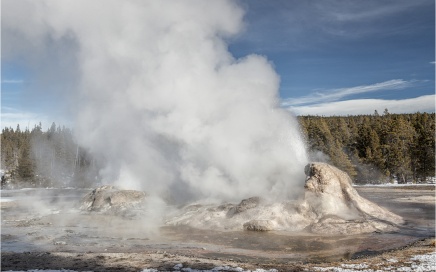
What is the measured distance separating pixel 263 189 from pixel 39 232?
1124cm

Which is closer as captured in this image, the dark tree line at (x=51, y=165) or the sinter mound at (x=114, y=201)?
the sinter mound at (x=114, y=201)

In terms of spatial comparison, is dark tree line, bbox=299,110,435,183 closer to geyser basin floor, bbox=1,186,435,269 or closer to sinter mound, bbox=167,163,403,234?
geyser basin floor, bbox=1,186,435,269

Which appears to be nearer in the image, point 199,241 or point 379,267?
point 379,267

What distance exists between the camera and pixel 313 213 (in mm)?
17531

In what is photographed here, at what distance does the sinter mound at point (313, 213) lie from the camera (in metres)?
16.3

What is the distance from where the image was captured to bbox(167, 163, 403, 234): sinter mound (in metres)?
16.3

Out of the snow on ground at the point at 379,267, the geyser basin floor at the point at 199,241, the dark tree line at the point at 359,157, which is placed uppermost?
the dark tree line at the point at 359,157

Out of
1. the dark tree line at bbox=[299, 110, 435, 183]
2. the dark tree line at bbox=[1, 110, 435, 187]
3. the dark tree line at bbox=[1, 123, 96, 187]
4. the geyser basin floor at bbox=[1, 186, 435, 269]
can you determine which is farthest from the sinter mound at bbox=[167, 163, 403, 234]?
the dark tree line at bbox=[1, 123, 96, 187]

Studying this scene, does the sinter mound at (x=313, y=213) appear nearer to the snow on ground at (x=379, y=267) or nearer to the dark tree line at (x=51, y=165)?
the snow on ground at (x=379, y=267)

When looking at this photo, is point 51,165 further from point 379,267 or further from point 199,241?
point 379,267

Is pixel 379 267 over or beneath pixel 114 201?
beneath

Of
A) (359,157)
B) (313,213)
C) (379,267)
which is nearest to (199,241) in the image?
(313,213)

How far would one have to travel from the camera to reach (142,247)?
1410cm

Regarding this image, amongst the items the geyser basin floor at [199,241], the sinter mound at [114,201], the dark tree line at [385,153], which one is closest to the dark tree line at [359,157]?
the dark tree line at [385,153]
